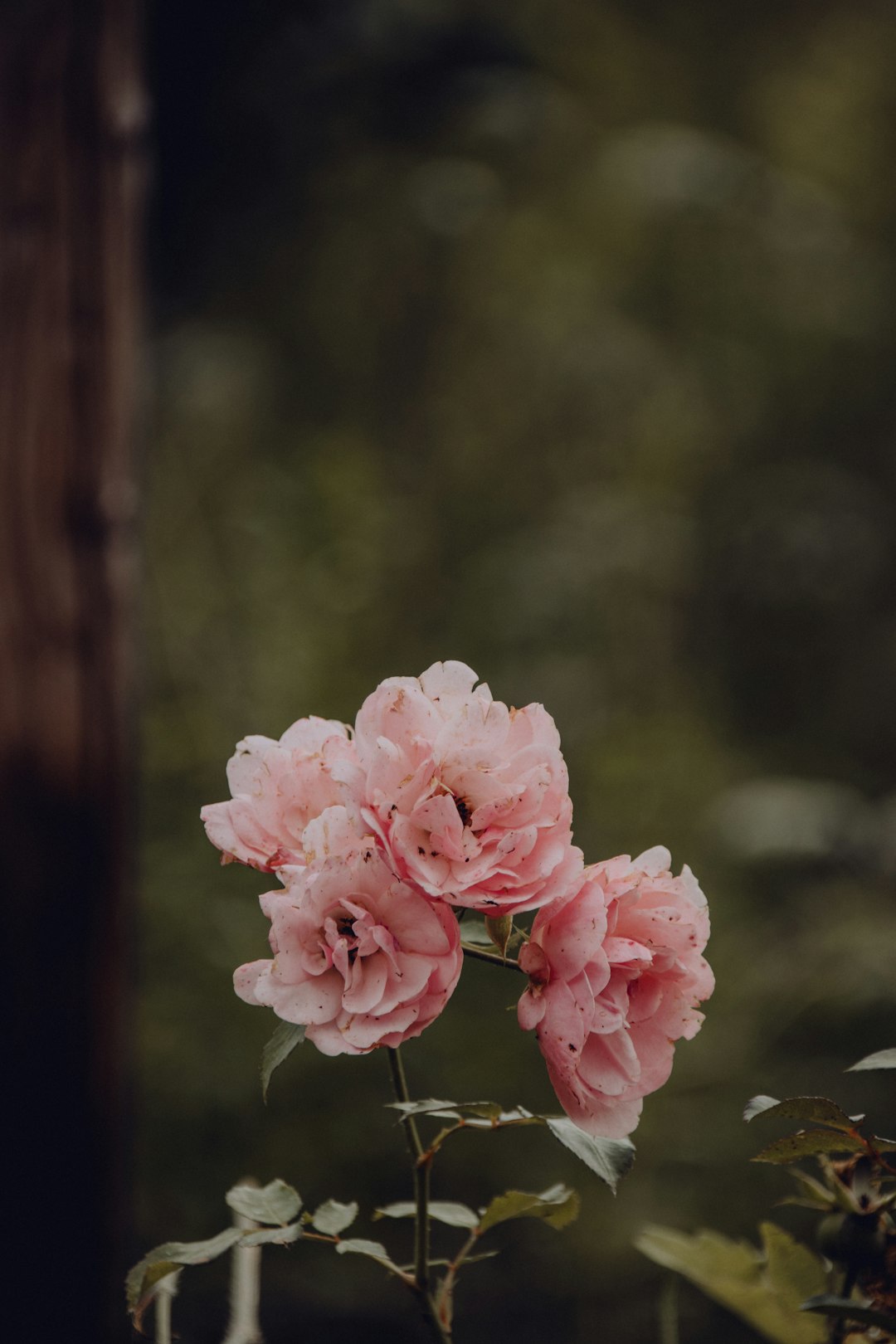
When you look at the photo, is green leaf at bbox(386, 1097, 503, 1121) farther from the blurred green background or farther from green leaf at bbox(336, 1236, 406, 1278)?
the blurred green background

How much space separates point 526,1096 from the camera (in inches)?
67.7

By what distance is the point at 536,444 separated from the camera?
216 cm

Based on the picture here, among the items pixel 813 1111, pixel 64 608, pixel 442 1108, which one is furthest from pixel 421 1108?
pixel 64 608

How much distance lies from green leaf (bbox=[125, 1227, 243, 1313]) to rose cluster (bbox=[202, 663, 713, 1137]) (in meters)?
0.09

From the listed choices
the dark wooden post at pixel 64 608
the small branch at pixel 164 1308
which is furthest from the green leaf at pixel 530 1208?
the dark wooden post at pixel 64 608

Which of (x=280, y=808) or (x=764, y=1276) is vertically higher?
(x=280, y=808)

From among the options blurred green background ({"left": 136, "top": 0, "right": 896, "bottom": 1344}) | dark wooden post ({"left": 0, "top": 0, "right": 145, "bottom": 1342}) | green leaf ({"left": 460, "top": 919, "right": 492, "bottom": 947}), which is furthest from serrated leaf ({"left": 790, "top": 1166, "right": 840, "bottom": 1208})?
blurred green background ({"left": 136, "top": 0, "right": 896, "bottom": 1344})

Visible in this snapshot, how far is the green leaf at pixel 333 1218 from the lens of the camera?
38 centimetres

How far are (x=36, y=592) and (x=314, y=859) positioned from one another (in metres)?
0.62

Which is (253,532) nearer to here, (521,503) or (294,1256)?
(521,503)

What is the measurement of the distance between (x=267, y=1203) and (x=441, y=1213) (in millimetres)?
69

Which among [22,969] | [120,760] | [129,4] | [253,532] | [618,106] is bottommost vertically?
[22,969]

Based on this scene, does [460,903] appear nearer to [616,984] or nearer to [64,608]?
[616,984]

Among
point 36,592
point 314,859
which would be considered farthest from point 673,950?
point 36,592
